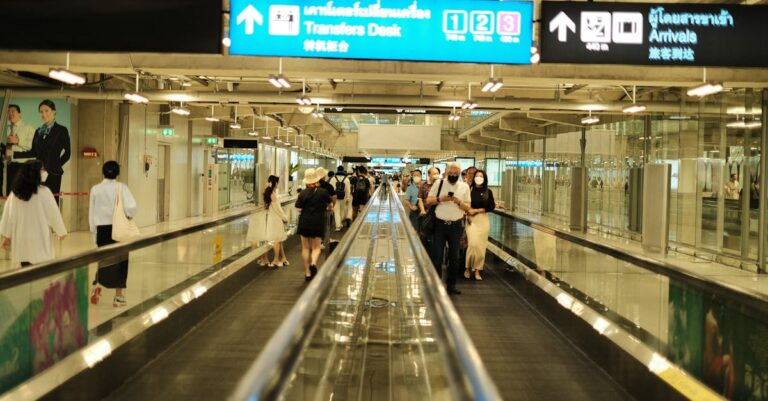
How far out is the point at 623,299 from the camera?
6.69 m

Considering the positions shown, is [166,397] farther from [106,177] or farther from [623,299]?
[623,299]

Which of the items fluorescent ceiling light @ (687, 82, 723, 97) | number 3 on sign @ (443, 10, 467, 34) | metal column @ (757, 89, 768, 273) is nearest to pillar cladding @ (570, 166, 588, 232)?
metal column @ (757, 89, 768, 273)

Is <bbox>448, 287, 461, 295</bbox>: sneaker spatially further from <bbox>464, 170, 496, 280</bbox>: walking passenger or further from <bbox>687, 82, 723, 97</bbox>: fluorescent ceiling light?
<bbox>687, 82, 723, 97</bbox>: fluorescent ceiling light

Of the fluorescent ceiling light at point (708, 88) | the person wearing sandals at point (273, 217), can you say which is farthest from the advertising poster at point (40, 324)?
the fluorescent ceiling light at point (708, 88)

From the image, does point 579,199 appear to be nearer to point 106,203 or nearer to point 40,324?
point 106,203

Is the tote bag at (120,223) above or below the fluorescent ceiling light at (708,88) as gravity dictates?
below

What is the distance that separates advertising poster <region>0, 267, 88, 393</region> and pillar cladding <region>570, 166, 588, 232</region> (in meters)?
19.2

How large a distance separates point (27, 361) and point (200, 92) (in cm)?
1311

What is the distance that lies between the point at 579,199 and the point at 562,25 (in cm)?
1465

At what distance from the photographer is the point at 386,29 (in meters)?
9.02

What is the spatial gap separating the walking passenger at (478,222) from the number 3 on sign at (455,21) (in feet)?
8.06

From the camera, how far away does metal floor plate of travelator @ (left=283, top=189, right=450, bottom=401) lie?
4340mm

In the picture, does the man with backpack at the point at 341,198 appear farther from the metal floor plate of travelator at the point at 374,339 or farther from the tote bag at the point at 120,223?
the tote bag at the point at 120,223

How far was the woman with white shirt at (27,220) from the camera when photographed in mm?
6859
